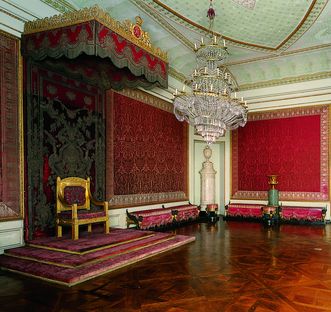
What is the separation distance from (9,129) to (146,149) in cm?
345

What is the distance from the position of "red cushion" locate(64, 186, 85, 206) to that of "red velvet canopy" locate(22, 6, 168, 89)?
6.36ft

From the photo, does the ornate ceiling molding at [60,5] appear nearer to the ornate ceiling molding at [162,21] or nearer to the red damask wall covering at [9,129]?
the red damask wall covering at [9,129]

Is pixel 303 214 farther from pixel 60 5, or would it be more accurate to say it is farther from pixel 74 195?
pixel 60 5

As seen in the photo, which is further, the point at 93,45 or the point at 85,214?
the point at 85,214

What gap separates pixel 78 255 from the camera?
4188mm

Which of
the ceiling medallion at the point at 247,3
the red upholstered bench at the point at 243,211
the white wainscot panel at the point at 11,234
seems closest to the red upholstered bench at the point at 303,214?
the red upholstered bench at the point at 243,211

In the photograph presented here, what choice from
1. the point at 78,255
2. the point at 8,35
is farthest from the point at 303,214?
the point at 8,35

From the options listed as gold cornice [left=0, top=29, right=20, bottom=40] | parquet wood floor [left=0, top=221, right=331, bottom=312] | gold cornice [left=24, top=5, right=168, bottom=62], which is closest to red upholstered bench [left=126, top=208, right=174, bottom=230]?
parquet wood floor [left=0, top=221, right=331, bottom=312]

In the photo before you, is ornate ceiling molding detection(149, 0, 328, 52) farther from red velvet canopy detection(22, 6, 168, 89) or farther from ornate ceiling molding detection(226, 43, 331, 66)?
red velvet canopy detection(22, 6, 168, 89)

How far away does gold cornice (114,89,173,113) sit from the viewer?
23.4 ft

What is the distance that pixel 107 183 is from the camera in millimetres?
6457

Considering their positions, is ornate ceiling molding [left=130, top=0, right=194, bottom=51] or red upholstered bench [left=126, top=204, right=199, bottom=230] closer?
ornate ceiling molding [left=130, top=0, right=194, bottom=51]

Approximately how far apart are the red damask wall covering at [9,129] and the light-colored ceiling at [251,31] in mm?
1064

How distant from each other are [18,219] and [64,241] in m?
0.72
